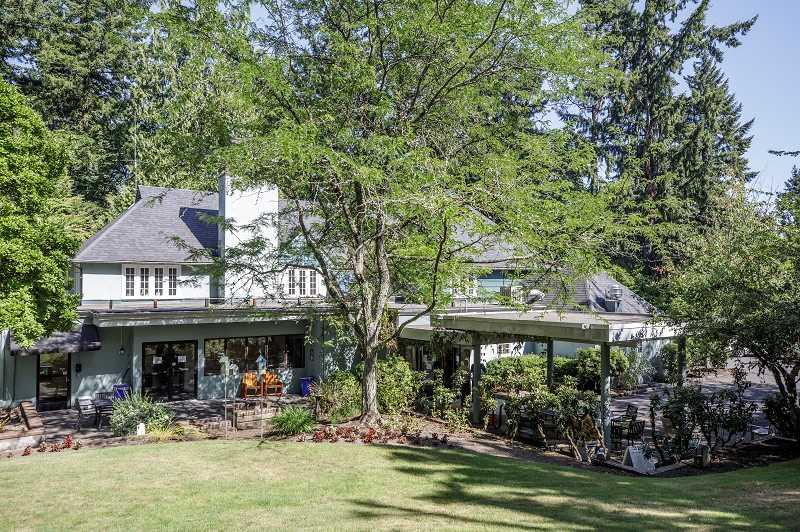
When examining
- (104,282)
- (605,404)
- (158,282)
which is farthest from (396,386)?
(104,282)

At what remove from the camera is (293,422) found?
13.5 meters

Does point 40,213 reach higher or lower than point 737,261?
higher

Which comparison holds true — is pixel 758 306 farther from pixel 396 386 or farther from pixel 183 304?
pixel 183 304

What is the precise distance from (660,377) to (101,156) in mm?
34863

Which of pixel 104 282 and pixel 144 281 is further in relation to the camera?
pixel 144 281

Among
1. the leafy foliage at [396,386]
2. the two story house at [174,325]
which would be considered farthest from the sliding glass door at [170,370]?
the leafy foliage at [396,386]

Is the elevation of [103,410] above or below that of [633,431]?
above

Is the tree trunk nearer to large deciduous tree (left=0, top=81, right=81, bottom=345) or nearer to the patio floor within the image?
the patio floor

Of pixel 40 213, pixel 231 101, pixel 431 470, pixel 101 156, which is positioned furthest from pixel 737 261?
pixel 101 156

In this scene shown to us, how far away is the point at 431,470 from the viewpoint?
10523 millimetres

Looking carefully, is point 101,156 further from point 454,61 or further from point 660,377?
point 660,377

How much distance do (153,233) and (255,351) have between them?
5969 millimetres

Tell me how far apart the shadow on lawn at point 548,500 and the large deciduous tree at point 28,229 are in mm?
8513

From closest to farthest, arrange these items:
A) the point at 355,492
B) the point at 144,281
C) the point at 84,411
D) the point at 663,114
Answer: the point at 355,492 → the point at 84,411 → the point at 144,281 → the point at 663,114
